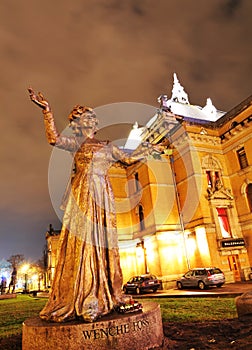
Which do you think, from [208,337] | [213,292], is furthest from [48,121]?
[213,292]

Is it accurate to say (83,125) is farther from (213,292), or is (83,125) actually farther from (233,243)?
(233,243)

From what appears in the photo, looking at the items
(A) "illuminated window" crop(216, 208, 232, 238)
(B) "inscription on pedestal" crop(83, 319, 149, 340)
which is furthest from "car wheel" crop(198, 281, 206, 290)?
(B) "inscription on pedestal" crop(83, 319, 149, 340)

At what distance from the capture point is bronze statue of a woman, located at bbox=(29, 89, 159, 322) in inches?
165

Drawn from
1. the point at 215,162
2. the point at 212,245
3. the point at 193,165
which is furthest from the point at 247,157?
the point at 212,245

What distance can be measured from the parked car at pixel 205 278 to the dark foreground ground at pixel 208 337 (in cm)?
1618

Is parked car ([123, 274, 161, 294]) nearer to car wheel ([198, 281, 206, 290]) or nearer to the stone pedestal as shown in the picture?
car wheel ([198, 281, 206, 290])

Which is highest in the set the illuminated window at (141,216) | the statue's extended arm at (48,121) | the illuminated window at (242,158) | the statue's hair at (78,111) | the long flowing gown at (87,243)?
the illuminated window at (242,158)

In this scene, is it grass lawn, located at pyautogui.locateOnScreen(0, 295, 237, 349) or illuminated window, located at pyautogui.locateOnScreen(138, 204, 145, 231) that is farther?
illuminated window, located at pyautogui.locateOnScreen(138, 204, 145, 231)

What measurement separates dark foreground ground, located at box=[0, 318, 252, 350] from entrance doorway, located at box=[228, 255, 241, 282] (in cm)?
2038

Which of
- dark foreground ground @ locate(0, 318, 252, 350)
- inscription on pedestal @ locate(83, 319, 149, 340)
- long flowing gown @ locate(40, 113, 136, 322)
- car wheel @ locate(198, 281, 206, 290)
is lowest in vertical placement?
car wheel @ locate(198, 281, 206, 290)

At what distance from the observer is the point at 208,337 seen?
174 inches

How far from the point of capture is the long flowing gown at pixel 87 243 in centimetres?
417

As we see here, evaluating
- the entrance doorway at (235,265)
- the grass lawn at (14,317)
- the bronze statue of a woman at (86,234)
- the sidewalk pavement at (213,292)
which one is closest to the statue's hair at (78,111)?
the bronze statue of a woman at (86,234)

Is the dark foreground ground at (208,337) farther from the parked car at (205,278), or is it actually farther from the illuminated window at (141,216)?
the illuminated window at (141,216)
